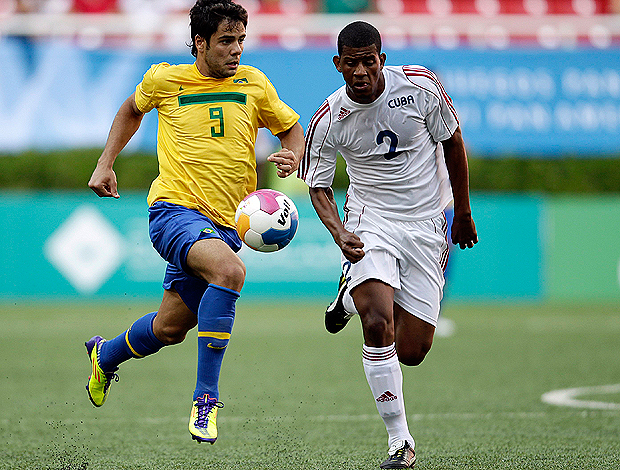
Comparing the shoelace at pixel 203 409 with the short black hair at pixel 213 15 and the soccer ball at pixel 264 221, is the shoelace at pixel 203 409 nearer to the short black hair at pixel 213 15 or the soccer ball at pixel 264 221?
the soccer ball at pixel 264 221

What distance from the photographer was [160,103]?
545cm

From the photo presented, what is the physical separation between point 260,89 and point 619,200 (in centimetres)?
1045

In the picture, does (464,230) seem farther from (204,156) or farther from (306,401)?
(306,401)

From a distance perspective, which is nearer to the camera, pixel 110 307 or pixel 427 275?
pixel 427 275

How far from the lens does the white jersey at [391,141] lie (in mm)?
5391

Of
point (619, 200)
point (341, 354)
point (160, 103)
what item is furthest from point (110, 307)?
point (160, 103)

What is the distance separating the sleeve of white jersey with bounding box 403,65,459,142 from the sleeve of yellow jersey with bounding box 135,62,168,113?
4.65ft

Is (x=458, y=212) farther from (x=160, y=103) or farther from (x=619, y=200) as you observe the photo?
(x=619, y=200)

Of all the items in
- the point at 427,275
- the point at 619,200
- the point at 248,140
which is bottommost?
the point at 619,200

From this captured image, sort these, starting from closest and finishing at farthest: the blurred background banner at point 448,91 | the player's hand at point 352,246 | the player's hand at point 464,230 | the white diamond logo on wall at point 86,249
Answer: the player's hand at point 352,246 → the player's hand at point 464,230 → the white diamond logo on wall at point 86,249 → the blurred background banner at point 448,91

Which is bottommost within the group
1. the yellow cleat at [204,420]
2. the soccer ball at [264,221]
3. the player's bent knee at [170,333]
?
the yellow cleat at [204,420]

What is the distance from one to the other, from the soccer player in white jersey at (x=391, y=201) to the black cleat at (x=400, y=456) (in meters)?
0.17

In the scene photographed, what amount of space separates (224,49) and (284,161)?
2.39 feet

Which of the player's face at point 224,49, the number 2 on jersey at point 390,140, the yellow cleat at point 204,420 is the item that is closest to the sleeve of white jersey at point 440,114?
the number 2 on jersey at point 390,140
